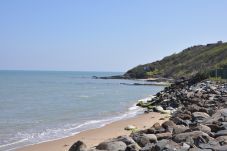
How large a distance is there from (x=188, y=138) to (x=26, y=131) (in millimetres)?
9162

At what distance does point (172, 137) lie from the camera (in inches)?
508

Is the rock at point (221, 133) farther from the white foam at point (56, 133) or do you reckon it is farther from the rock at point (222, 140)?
the white foam at point (56, 133)

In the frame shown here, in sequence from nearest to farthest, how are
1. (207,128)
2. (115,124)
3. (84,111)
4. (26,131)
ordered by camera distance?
(207,128), (26,131), (115,124), (84,111)

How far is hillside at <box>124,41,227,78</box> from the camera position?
351ft

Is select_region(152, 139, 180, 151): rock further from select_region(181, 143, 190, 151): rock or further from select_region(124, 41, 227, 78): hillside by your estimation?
select_region(124, 41, 227, 78): hillside

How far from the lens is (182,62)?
419ft

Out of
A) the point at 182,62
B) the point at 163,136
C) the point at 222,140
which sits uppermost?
the point at 182,62

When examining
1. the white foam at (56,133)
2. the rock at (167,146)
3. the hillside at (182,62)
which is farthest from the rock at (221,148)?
the hillside at (182,62)

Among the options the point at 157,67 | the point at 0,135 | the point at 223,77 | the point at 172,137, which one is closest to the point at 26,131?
the point at 0,135

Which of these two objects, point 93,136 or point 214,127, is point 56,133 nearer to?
point 93,136

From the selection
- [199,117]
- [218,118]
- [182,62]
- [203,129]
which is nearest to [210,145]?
[203,129]

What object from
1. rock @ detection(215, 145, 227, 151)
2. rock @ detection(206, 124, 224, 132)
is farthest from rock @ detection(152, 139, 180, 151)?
rock @ detection(206, 124, 224, 132)

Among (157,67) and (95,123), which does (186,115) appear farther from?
(157,67)

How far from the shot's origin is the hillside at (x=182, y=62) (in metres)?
107
